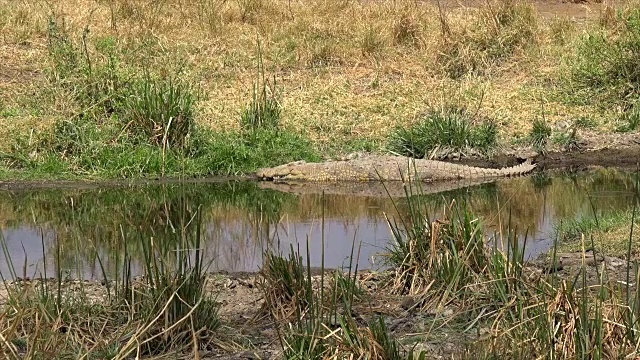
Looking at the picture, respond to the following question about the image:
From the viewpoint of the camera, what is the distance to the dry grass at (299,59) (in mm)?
13078

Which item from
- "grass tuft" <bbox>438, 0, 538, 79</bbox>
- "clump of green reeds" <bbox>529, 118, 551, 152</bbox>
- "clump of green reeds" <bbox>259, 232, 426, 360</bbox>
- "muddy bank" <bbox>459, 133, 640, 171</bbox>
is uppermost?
"grass tuft" <bbox>438, 0, 538, 79</bbox>

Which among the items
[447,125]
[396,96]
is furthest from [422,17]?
[447,125]

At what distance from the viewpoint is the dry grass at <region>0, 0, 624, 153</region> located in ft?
42.9

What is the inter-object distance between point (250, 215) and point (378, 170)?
86.7 inches

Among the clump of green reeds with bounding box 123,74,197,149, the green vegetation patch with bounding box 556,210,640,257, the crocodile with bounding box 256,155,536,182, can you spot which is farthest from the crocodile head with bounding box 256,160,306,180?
the green vegetation patch with bounding box 556,210,640,257

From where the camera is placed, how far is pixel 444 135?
1243cm

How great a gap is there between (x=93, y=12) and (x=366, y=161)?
20.9 feet

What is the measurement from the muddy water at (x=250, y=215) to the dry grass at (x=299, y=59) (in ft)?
5.08

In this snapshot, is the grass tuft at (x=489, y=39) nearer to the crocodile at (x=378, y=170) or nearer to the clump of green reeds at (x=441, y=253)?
the crocodile at (x=378, y=170)

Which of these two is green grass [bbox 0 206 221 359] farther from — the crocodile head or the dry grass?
the dry grass

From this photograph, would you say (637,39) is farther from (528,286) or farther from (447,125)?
(528,286)

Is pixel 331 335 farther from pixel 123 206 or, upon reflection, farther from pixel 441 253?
pixel 123 206

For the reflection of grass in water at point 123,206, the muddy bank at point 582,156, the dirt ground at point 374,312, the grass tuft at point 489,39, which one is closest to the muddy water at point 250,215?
the reflection of grass in water at point 123,206

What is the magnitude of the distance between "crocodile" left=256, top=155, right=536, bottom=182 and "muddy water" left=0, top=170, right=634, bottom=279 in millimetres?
199
